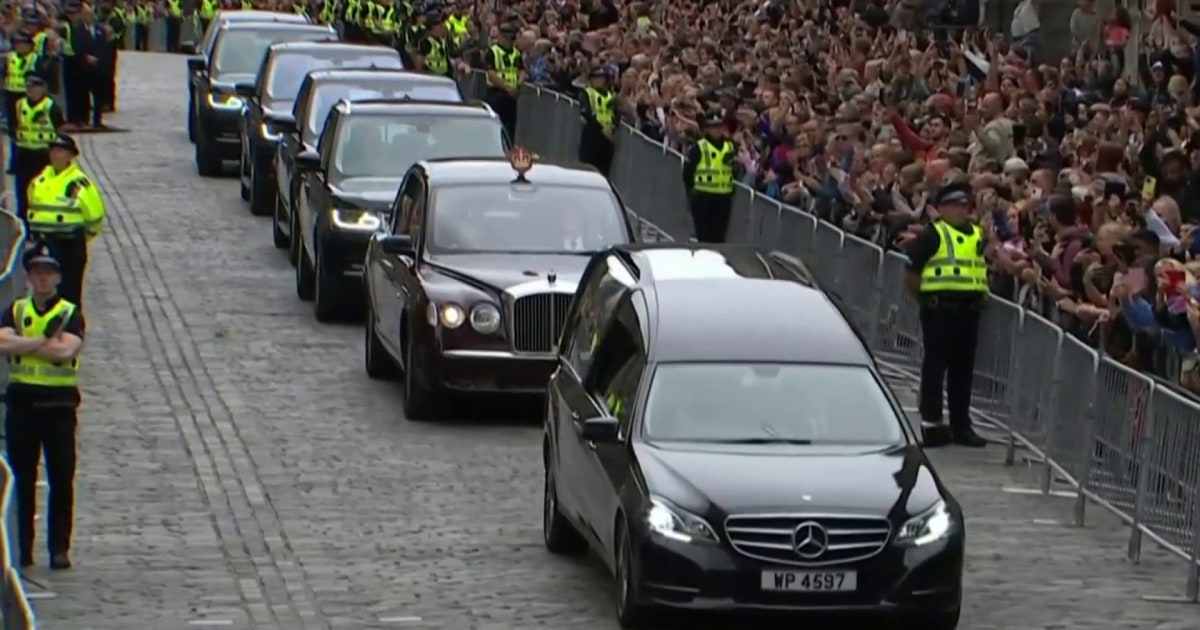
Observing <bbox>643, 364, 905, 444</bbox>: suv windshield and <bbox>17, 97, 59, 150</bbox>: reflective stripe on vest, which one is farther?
<bbox>17, 97, 59, 150</bbox>: reflective stripe on vest

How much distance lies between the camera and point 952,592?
12891 mm

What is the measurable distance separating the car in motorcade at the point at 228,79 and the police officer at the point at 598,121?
183 inches

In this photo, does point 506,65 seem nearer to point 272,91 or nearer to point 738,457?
point 272,91

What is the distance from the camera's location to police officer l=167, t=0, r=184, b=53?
5975 cm

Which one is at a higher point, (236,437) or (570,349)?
(570,349)

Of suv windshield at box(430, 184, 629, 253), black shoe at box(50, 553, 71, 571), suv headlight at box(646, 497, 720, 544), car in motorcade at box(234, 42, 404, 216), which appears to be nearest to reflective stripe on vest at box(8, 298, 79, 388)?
black shoe at box(50, 553, 71, 571)

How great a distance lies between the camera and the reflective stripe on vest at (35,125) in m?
26.3

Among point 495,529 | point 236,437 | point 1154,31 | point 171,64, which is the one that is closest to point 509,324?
point 236,437

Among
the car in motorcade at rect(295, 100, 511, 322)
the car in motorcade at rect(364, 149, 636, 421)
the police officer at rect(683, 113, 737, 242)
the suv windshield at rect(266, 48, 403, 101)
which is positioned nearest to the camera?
the car in motorcade at rect(364, 149, 636, 421)

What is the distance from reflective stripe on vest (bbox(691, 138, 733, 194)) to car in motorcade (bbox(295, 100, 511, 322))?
1.94 metres

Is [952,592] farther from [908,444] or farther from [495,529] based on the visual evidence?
[495,529]

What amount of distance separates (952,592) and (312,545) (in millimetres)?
3950

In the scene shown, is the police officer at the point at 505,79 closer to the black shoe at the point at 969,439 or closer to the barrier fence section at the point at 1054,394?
the barrier fence section at the point at 1054,394

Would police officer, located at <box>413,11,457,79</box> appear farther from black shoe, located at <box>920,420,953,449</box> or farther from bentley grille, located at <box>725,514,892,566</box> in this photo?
bentley grille, located at <box>725,514,892,566</box>
